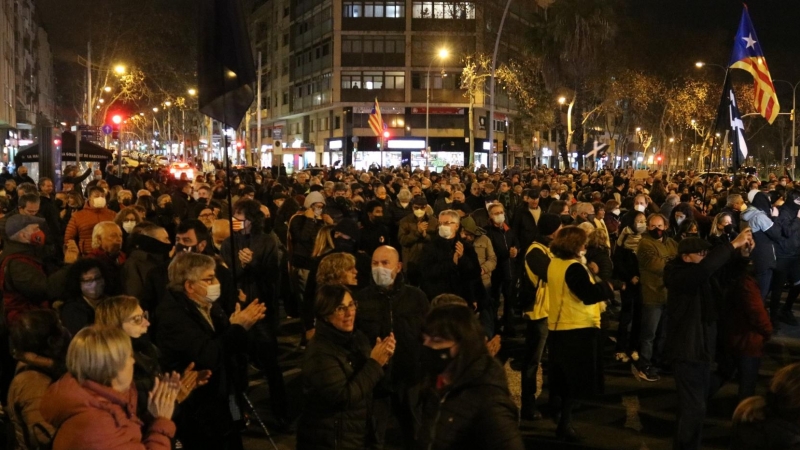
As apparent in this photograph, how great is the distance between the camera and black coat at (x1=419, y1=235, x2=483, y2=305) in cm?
782

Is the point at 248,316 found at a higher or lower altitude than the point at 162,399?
higher

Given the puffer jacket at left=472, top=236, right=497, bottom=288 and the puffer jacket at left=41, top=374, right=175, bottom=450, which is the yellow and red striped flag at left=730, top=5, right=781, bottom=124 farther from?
the puffer jacket at left=41, top=374, right=175, bottom=450

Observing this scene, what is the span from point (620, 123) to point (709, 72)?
12.8 m

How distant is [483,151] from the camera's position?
221ft

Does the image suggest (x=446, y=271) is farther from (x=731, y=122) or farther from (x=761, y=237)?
(x=731, y=122)

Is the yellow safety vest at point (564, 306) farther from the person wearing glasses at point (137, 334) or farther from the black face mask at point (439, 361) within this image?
the person wearing glasses at point (137, 334)

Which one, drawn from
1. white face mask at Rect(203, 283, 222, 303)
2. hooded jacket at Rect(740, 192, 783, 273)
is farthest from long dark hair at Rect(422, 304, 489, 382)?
hooded jacket at Rect(740, 192, 783, 273)

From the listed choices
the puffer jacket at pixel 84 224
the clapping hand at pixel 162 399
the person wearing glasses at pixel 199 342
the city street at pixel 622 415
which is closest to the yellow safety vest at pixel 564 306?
the city street at pixel 622 415

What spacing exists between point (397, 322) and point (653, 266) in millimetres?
4143

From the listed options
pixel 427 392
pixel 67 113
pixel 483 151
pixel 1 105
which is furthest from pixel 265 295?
pixel 67 113

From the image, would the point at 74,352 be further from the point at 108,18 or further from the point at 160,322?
the point at 108,18

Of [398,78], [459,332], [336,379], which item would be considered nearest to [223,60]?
[336,379]

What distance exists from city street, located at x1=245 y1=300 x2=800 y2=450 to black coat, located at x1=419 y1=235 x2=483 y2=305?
51.4 inches

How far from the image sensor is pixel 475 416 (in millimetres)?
3305
